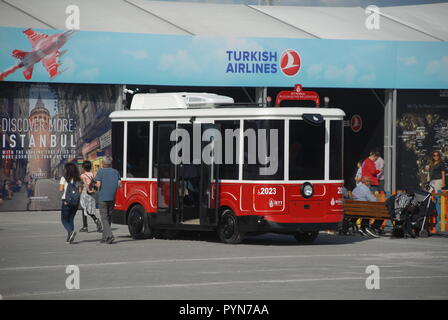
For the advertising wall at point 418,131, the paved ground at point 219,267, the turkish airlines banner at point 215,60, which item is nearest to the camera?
the paved ground at point 219,267

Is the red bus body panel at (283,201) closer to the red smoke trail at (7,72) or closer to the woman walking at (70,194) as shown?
the woman walking at (70,194)

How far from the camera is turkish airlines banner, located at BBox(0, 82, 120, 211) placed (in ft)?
97.7

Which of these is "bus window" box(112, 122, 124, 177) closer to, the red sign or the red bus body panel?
the red bus body panel

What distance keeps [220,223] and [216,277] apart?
5770 millimetres

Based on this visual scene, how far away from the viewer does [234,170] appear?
19562mm

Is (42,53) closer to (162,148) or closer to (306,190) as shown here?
(162,148)

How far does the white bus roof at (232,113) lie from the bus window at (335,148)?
0.15m

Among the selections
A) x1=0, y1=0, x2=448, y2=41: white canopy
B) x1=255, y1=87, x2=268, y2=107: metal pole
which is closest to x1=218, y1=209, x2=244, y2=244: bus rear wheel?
x1=0, y1=0, x2=448, y2=41: white canopy

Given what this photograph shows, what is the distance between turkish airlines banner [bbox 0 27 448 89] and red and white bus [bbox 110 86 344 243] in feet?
28.6

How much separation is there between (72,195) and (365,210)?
6.31m

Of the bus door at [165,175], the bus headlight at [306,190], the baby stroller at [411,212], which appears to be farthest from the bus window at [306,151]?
the baby stroller at [411,212]

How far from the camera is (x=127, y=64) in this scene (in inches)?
1179

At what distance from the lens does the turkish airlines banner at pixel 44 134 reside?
29781 millimetres

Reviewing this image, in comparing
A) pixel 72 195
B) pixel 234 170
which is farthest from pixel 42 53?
pixel 234 170
